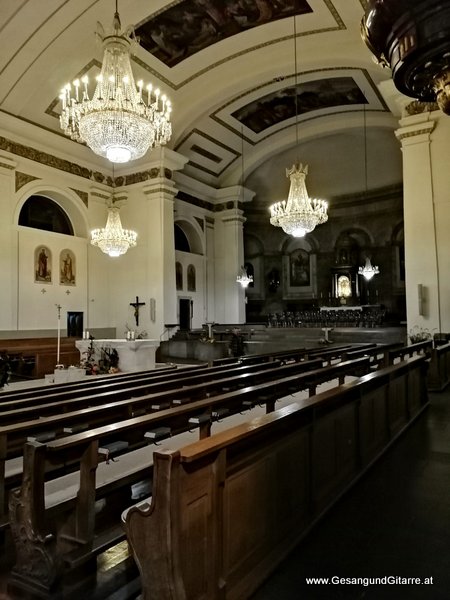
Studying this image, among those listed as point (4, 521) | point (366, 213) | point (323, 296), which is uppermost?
point (366, 213)

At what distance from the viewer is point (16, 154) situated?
44.4ft

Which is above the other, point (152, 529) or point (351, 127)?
point (351, 127)

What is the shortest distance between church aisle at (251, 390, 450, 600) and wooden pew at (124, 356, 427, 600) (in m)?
0.11

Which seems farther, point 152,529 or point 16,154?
point 16,154

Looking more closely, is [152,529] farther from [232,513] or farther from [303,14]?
[303,14]

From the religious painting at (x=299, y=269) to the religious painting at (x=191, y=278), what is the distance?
5.12 metres

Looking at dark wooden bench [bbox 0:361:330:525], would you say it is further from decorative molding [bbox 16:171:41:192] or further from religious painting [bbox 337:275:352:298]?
Result: religious painting [bbox 337:275:352:298]

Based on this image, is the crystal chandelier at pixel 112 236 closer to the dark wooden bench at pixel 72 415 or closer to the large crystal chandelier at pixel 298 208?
the large crystal chandelier at pixel 298 208

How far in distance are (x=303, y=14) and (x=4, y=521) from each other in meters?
13.1

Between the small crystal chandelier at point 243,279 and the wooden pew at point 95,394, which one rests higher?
the small crystal chandelier at point 243,279

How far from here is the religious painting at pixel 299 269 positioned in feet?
69.7

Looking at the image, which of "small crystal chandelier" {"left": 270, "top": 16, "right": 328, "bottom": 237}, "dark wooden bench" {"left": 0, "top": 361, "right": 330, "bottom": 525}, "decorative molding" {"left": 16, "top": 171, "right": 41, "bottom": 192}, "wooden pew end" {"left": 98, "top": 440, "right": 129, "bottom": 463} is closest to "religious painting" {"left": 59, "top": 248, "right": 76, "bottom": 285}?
"decorative molding" {"left": 16, "top": 171, "right": 41, "bottom": 192}

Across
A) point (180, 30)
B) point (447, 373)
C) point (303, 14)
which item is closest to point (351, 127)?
point (303, 14)

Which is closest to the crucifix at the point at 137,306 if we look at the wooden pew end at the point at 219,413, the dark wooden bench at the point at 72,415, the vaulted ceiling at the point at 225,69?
the vaulted ceiling at the point at 225,69
